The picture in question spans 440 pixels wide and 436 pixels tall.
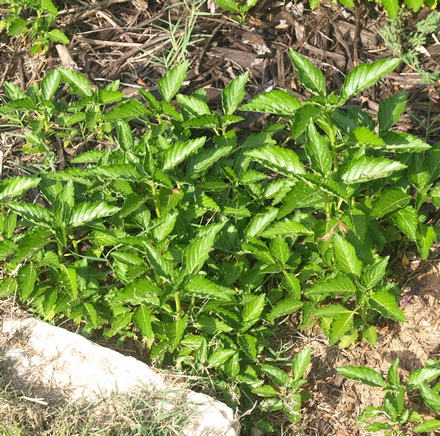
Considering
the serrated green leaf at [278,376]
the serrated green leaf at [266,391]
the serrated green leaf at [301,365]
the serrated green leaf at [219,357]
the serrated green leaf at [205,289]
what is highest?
the serrated green leaf at [205,289]

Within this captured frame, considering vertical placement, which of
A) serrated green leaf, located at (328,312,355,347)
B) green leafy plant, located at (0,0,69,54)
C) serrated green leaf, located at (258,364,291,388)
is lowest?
serrated green leaf, located at (258,364,291,388)

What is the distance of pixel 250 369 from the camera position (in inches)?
108

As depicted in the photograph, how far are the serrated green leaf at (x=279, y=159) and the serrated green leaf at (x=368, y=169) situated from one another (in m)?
0.20

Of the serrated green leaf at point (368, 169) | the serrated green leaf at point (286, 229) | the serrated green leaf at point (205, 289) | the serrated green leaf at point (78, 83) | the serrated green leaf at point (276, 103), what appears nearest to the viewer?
the serrated green leaf at point (368, 169)

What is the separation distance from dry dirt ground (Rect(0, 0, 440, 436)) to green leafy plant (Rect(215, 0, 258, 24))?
51 millimetres

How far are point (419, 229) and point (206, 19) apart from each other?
1947 millimetres

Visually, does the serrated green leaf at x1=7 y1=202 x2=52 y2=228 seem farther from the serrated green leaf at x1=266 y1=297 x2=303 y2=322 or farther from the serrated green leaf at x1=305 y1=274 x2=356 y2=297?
the serrated green leaf at x1=305 y1=274 x2=356 y2=297

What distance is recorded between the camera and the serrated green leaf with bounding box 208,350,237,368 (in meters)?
2.62

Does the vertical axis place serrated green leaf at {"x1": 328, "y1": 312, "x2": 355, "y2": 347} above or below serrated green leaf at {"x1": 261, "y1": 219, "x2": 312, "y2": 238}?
below

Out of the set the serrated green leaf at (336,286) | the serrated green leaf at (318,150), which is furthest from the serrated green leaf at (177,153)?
the serrated green leaf at (336,286)

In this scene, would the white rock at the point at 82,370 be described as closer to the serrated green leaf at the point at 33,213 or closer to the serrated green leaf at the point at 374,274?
the serrated green leaf at the point at 33,213

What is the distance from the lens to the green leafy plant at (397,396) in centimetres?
245

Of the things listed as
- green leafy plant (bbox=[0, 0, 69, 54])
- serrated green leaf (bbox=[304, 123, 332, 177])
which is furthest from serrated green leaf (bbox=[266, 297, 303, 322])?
green leafy plant (bbox=[0, 0, 69, 54])

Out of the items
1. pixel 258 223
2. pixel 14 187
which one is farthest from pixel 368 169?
pixel 14 187
